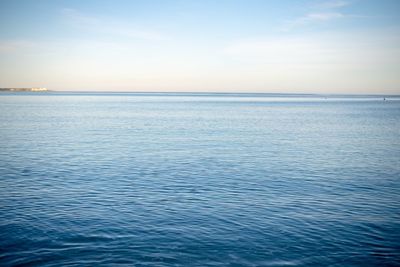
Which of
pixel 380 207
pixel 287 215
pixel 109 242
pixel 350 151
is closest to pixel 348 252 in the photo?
pixel 287 215

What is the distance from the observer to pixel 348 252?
14391mm

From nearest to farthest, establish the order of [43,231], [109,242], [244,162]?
1. [109,242]
2. [43,231]
3. [244,162]

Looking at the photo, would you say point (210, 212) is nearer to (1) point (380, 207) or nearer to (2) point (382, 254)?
(2) point (382, 254)

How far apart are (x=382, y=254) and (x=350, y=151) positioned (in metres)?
27.0

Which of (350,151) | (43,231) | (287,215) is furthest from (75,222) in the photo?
(350,151)

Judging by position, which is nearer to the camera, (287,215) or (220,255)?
(220,255)

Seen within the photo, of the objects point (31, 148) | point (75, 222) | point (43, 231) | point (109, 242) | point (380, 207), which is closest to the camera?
point (109, 242)

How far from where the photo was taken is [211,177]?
2638 cm

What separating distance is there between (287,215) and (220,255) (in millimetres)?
6025

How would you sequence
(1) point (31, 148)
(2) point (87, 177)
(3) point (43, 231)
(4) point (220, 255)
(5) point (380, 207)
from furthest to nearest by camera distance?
1. (1) point (31, 148)
2. (2) point (87, 177)
3. (5) point (380, 207)
4. (3) point (43, 231)
5. (4) point (220, 255)

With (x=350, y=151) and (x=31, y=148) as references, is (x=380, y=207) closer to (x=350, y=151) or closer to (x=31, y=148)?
(x=350, y=151)

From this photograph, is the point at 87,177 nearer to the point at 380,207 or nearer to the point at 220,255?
the point at 220,255

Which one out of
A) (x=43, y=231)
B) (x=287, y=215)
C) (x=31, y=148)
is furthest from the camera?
(x=31, y=148)

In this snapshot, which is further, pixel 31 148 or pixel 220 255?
pixel 31 148
